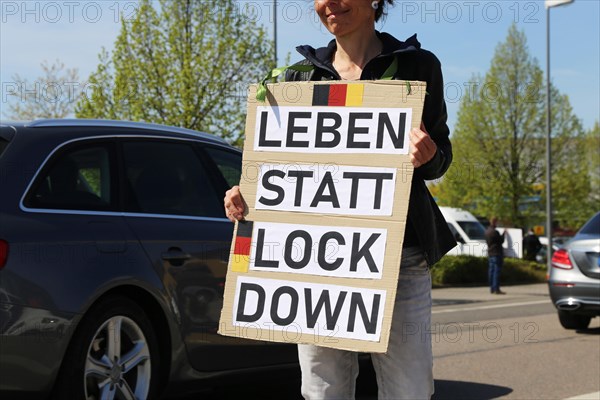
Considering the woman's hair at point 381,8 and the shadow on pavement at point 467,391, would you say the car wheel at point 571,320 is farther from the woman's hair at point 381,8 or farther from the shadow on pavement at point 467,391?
the woman's hair at point 381,8

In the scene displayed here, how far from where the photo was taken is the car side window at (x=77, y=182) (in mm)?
5008

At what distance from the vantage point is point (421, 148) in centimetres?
288

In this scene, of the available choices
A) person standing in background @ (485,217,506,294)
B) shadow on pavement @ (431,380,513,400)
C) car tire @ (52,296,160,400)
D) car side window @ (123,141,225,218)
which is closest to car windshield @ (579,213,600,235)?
shadow on pavement @ (431,380,513,400)

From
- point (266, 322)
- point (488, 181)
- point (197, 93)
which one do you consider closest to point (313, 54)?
point (266, 322)

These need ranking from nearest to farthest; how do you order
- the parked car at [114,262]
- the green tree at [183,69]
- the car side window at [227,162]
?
the parked car at [114,262]
the car side window at [227,162]
the green tree at [183,69]

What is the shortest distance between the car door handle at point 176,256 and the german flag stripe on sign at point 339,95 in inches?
98.8

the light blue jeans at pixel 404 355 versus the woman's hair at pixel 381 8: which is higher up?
the woman's hair at pixel 381 8

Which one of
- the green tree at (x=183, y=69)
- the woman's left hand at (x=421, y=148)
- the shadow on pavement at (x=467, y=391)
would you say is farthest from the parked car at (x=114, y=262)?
the green tree at (x=183, y=69)

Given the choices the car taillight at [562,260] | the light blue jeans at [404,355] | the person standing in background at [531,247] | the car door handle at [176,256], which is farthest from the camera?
the person standing in background at [531,247]

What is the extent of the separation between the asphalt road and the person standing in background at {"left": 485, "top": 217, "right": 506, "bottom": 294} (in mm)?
7687

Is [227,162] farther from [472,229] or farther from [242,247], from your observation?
[472,229]

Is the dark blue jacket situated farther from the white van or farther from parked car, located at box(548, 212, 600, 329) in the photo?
the white van

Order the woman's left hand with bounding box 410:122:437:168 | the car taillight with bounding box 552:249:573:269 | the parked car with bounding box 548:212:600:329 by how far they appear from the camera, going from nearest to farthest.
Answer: the woman's left hand with bounding box 410:122:437:168 → the parked car with bounding box 548:212:600:329 → the car taillight with bounding box 552:249:573:269

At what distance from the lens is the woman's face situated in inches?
122
